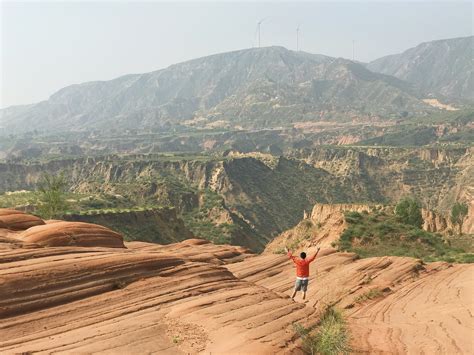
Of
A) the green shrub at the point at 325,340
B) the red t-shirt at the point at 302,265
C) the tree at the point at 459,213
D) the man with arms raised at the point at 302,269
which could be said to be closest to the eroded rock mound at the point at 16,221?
the man with arms raised at the point at 302,269

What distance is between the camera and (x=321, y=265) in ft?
120

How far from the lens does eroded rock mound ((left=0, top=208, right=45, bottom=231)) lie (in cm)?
3114

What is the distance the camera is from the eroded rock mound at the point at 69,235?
26.4 metres

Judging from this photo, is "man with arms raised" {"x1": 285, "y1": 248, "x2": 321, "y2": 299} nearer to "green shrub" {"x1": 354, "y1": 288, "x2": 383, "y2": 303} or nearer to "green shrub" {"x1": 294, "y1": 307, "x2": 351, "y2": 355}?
"green shrub" {"x1": 354, "y1": 288, "x2": 383, "y2": 303}

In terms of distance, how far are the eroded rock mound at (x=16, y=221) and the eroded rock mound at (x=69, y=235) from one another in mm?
3828

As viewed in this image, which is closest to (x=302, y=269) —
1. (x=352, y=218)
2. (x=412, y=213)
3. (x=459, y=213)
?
(x=352, y=218)

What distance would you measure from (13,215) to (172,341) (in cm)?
2071

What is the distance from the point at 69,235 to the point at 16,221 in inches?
259

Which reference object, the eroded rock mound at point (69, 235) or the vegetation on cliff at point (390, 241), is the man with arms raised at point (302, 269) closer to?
the eroded rock mound at point (69, 235)

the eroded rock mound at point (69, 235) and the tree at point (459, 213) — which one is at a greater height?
the eroded rock mound at point (69, 235)

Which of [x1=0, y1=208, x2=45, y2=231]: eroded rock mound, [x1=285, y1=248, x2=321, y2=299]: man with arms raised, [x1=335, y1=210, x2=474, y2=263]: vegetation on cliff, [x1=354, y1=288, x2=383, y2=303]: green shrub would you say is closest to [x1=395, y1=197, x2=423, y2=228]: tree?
[x1=335, y1=210, x2=474, y2=263]: vegetation on cliff

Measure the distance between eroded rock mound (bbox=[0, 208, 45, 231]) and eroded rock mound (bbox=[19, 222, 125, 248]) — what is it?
3828mm

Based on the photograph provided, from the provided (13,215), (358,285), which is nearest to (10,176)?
(13,215)

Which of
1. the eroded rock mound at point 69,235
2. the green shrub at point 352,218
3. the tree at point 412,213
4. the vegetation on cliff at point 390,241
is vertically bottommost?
the tree at point 412,213
